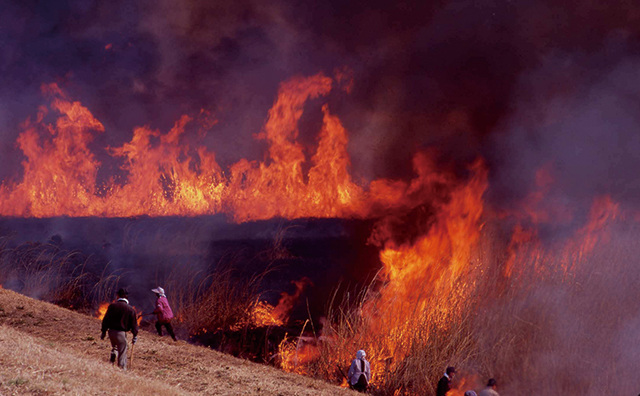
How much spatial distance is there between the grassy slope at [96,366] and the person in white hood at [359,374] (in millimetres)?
642

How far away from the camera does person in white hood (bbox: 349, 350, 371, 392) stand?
15633 millimetres

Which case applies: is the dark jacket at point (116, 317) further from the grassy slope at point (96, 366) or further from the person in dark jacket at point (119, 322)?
the grassy slope at point (96, 366)

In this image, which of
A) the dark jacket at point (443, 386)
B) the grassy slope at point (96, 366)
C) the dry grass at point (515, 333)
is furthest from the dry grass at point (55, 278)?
the dark jacket at point (443, 386)

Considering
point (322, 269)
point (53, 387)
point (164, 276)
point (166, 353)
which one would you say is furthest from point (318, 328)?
point (53, 387)

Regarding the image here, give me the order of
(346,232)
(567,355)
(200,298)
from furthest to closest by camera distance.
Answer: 1. (346,232)
2. (200,298)
3. (567,355)

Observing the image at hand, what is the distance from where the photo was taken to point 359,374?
51.3 ft

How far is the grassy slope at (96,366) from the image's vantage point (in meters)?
9.80

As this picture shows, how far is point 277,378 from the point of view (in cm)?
1545

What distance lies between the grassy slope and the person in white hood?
64 centimetres

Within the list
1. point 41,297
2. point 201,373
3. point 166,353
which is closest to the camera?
point 201,373

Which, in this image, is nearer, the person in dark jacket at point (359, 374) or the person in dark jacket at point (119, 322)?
the person in dark jacket at point (119, 322)

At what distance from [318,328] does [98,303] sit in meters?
10.5

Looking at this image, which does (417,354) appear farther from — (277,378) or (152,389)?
(152,389)

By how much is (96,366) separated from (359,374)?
726 centimetres
